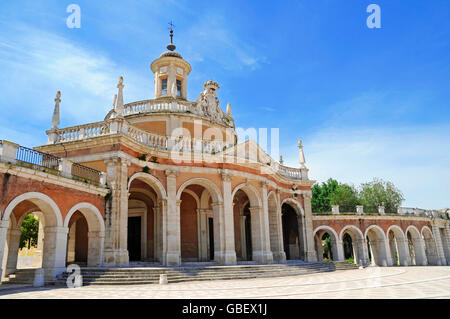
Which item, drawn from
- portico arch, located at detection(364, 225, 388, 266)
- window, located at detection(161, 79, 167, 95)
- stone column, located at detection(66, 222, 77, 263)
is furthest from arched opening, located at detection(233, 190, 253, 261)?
portico arch, located at detection(364, 225, 388, 266)

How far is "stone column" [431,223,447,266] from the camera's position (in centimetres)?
3869

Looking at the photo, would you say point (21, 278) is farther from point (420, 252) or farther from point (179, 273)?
point (420, 252)

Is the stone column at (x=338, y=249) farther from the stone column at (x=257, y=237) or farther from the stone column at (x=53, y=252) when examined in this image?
the stone column at (x=53, y=252)

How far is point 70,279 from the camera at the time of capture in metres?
13.1

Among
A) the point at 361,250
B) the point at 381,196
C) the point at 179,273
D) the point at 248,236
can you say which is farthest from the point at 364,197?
the point at 179,273

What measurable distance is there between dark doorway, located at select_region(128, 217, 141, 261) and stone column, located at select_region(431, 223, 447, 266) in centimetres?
3424

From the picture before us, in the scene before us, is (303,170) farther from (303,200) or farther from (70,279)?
(70,279)

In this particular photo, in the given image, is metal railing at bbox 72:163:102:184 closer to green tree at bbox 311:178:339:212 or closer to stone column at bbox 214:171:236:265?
stone column at bbox 214:171:236:265

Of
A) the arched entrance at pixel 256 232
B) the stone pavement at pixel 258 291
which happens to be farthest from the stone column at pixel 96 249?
the arched entrance at pixel 256 232

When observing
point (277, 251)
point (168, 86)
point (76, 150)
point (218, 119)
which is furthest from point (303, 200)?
point (76, 150)

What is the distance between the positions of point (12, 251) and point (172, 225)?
7.61m

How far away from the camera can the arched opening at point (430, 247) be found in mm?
38844

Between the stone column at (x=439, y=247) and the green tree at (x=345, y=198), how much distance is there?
10951mm
